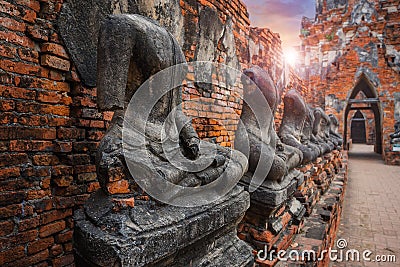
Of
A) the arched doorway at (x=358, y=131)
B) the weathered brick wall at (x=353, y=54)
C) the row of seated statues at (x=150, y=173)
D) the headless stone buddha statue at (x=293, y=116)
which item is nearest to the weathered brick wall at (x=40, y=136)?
the row of seated statues at (x=150, y=173)

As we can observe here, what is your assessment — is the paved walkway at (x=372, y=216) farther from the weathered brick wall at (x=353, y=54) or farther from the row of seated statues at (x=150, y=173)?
the weathered brick wall at (x=353, y=54)

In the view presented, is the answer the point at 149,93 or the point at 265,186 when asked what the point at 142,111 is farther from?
the point at 265,186

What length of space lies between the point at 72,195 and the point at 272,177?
1.55 meters

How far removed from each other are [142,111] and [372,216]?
4658 millimetres

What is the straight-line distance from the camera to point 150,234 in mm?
1314

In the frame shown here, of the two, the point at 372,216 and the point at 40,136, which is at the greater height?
the point at 40,136

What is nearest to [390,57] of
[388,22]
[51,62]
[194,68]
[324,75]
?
[388,22]

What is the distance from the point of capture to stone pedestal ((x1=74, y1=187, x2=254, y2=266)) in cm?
124

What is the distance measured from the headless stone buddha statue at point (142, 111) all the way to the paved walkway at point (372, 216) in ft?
8.25

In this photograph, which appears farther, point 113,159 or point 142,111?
point 142,111

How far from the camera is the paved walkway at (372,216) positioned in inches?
149

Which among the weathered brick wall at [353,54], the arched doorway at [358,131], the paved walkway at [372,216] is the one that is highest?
the weathered brick wall at [353,54]

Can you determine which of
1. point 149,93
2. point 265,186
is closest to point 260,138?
point 265,186

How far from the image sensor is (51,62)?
212 cm
